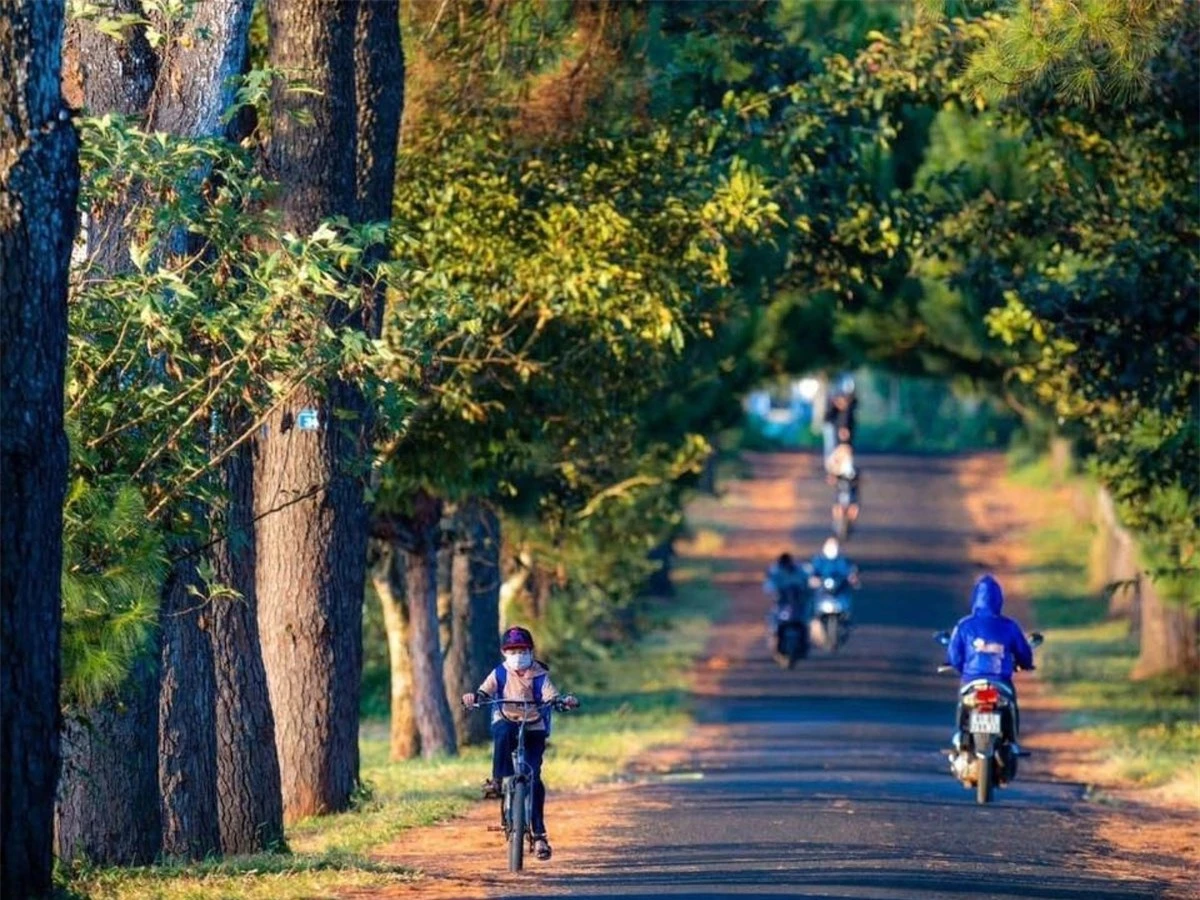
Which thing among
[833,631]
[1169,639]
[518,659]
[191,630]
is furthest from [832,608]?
[518,659]

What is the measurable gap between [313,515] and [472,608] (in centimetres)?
1103

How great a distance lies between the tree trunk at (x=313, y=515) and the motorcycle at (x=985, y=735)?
4.40 meters

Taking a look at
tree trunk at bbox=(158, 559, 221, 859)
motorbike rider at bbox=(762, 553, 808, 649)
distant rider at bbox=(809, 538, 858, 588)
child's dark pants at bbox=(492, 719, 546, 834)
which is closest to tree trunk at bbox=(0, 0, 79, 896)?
child's dark pants at bbox=(492, 719, 546, 834)

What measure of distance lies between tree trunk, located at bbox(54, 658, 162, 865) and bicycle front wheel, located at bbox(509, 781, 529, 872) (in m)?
1.98

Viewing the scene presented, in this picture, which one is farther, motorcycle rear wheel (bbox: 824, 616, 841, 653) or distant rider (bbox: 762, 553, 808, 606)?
motorcycle rear wheel (bbox: 824, 616, 841, 653)

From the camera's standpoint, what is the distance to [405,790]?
825 inches

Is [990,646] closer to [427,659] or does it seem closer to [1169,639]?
[427,659]

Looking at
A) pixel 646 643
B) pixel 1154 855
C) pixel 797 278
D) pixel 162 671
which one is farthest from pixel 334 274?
pixel 646 643

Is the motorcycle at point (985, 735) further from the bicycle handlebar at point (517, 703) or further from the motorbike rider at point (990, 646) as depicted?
the bicycle handlebar at point (517, 703)

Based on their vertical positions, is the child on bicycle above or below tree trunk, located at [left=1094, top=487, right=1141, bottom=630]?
below

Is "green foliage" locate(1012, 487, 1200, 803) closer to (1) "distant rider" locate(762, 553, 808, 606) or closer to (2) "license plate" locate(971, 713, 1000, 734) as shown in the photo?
(2) "license plate" locate(971, 713, 1000, 734)

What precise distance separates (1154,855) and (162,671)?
6.34 metres

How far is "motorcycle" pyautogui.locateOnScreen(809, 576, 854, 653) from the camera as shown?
39.4 m

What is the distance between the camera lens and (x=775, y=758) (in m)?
26.5
